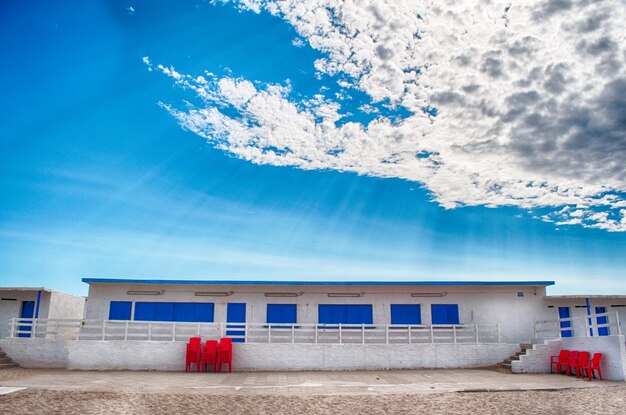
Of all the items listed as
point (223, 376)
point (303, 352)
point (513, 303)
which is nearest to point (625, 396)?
point (513, 303)

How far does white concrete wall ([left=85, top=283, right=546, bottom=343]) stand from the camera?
22.2 metres

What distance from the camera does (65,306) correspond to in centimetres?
2667

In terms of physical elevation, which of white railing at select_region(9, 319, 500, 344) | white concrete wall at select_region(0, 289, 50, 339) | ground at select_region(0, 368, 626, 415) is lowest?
ground at select_region(0, 368, 626, 415)

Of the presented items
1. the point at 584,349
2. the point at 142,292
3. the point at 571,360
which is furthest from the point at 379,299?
the point at 142,292

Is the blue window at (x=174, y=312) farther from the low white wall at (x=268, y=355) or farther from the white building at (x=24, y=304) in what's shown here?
the white building at (x=24, y=304)

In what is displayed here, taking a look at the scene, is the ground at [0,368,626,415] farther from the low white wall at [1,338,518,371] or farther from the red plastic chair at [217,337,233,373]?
the low white wall at [1,338,518,371]

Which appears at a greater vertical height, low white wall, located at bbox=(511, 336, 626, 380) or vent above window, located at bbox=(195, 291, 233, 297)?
vent above window, located at bbox=(195, 291, 233, 297)

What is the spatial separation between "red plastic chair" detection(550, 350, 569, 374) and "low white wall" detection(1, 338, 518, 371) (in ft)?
5.87

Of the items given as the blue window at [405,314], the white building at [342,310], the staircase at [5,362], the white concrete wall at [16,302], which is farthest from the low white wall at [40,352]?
the blue window at [405,314]

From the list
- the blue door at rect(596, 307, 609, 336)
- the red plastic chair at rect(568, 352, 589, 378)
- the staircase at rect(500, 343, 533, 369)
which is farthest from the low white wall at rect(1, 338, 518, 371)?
the blue door at rect(596, 307, 609, 336)

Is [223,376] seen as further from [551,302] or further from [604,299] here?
[604,299]

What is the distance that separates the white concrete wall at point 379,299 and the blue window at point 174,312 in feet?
0.84

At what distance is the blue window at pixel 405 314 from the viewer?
22.5 metres

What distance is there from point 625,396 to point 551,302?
9739 mm
